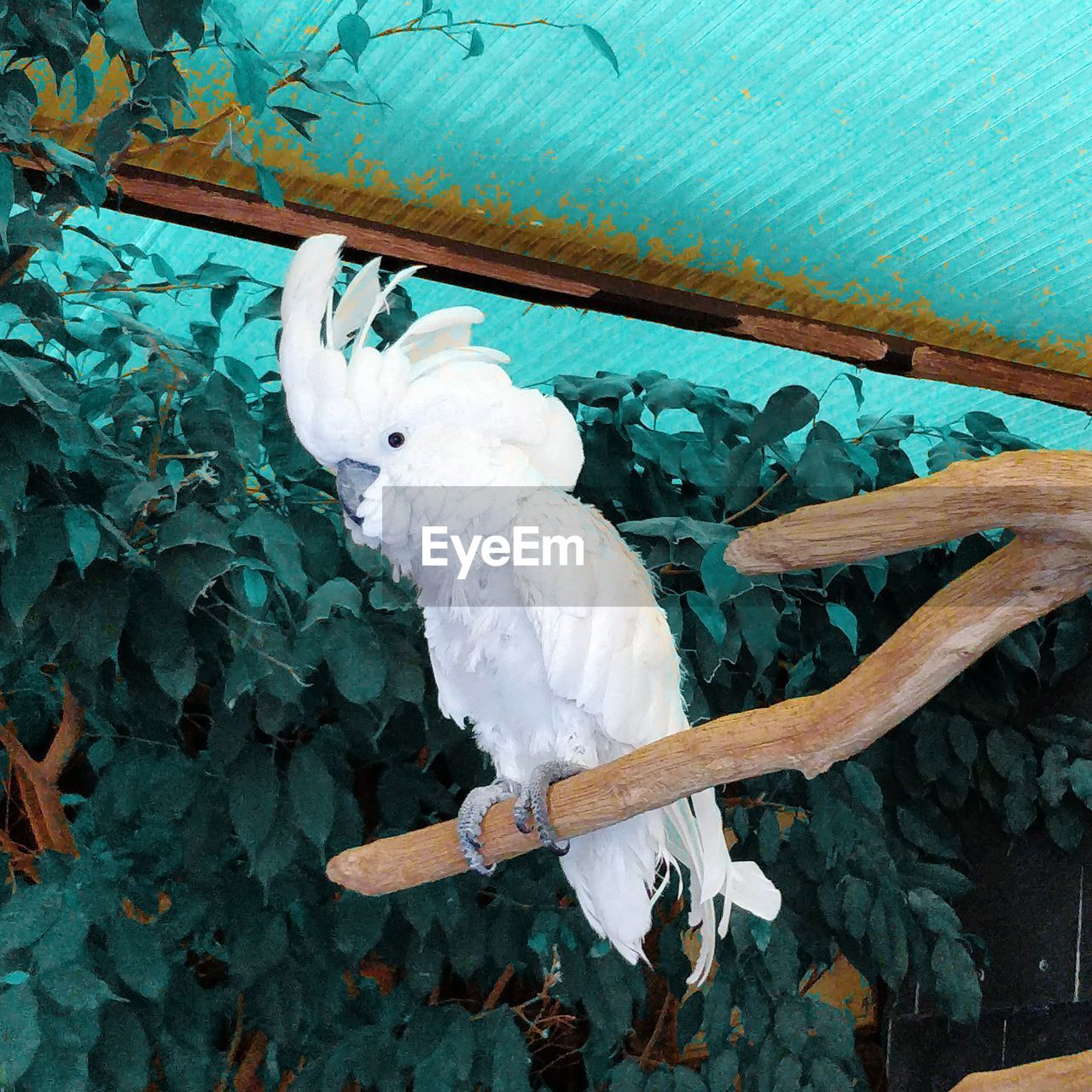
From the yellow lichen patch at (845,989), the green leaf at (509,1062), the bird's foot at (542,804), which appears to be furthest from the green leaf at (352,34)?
the yellow lichen patch at (845,989)

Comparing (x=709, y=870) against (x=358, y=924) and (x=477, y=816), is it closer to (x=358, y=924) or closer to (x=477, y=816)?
(x=477, y=816)

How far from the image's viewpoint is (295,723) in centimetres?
154

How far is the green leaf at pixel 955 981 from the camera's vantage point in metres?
1.89

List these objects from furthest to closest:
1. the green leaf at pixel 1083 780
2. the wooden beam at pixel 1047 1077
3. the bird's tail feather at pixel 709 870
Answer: the green leaf at pixel 1083 780 → the bird's tail feather at pixel 709 870 → the wooden beam at pixel 1047 1077

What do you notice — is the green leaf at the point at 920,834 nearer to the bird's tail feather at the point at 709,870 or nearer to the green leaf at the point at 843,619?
the green leaf at the point at 843,619

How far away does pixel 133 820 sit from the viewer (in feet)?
5.17

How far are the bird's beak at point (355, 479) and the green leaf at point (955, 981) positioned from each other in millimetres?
1321

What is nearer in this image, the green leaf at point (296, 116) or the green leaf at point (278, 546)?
the green leaf at point (296, 116)

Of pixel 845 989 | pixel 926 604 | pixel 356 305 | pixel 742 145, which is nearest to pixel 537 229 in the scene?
pixel 742 145

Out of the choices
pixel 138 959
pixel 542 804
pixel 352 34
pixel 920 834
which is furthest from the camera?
pixel 920 834

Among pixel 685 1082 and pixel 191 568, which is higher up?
pixel 191 568

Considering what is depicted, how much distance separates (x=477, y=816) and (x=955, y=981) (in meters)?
1.08

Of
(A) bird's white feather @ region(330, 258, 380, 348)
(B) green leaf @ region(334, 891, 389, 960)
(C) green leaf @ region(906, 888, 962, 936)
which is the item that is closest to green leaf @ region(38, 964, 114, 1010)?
(B) green leaf @ region(334, 891, 389, 960)

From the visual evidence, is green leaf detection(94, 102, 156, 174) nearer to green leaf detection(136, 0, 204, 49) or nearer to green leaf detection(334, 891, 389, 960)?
green leaf detection(136, 0, 204, 49)
